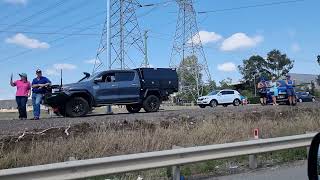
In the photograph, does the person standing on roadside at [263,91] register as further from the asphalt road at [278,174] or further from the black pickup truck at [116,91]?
the asphalt road at [278,174]

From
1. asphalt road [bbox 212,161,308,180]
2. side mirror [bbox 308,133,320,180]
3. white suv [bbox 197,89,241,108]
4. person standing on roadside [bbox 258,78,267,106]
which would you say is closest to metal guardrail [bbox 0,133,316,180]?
asphalt road [bbox 212,161,308,180]

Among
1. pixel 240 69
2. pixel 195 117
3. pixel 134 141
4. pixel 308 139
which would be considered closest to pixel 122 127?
pixel 134 141

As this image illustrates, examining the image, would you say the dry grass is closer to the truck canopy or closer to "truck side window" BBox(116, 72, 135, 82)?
"truck side window" BBox(116, 72, 135, 82)

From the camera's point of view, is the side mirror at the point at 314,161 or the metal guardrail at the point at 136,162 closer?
the side mirror at the point at 314,161

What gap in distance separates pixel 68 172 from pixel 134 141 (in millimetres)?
4405

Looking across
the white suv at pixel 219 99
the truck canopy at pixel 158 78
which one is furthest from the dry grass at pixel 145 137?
the white suv at pixel 219 99

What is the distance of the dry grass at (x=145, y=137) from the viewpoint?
973cm

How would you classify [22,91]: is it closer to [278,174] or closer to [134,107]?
[134,107]

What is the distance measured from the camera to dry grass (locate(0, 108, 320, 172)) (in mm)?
9727

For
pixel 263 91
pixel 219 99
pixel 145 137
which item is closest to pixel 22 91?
pixel 145 137

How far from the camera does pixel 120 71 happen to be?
19.2 m

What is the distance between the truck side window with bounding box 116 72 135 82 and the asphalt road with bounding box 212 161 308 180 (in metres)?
10.4

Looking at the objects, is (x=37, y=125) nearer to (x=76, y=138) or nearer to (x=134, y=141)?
(x=76, y=138)

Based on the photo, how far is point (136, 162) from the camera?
285 inches
